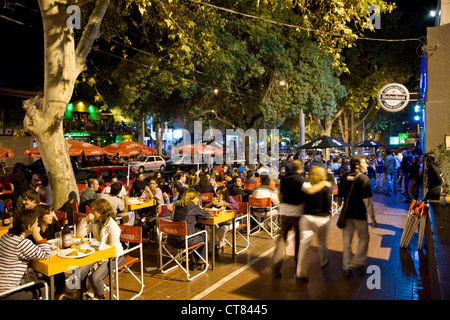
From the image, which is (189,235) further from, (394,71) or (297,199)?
(394,71)

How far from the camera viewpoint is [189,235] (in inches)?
214

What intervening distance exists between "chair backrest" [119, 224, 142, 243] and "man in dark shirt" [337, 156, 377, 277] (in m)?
3.22

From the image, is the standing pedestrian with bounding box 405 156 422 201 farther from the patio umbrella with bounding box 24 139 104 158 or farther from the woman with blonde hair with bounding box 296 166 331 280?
the patio umbrella with bounding box 24 139 104 158

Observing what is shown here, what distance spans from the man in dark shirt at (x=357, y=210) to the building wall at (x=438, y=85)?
7507 millimetres

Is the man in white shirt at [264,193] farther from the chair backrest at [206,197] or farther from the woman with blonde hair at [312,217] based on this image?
the woman with blonde hair at [312,217]

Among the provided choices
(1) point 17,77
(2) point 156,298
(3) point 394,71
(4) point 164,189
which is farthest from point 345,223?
(1) point 17,77

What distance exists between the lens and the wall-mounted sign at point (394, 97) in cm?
1073

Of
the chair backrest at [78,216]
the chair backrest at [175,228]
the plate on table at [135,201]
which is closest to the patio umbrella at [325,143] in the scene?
the plate on table at [135,201]

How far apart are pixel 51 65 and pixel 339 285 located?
7.08 meters

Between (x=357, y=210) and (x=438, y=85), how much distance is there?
840 cm

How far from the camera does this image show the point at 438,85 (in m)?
10.9

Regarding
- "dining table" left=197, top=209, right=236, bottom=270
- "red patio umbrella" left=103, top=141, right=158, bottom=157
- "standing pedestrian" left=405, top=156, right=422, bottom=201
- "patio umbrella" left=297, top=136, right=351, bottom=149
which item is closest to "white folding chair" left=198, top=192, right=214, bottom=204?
"dining table" left=197, top=209, right=236, bottom=270

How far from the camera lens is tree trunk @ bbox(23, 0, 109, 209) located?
6.95 m

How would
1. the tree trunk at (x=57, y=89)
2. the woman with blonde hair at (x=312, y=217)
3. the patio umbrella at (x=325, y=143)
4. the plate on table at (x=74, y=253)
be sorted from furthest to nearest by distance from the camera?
the patio umbrella at (x=325, y=143)
the tree trunk at (x=57, y=89)
the woman with blonde hair at (x=312, y=217)
the plate on table at (x=74, y=253)
